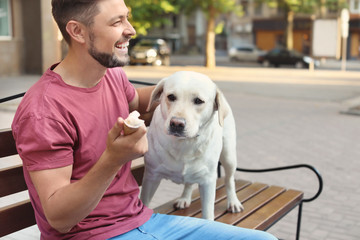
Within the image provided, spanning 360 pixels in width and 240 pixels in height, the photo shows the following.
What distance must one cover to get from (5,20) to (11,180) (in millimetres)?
20921

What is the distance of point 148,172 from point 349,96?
14647 mm

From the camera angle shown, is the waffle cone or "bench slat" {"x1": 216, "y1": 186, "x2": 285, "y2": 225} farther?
"bench slat" {"x1": 216, "y1": 186, "x2": 285, "y2": 225}

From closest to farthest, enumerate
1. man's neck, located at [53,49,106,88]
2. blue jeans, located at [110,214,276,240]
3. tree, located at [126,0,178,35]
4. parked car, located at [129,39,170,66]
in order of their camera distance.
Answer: man's neck, located at [53,49,106,88]
blue jeans, located at [110,214,276,240]
tree, located at [126,0,178,35]
parked car, located at [129,39,170,66]

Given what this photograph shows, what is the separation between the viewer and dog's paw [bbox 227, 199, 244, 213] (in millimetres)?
3449

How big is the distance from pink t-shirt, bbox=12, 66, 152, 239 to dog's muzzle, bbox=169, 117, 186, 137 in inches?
9.2

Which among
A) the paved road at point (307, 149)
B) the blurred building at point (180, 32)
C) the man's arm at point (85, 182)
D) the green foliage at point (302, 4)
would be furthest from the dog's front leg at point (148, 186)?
the green foliage at point (302, 4)

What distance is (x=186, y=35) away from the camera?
212 ft

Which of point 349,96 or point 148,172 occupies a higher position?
point 148,172

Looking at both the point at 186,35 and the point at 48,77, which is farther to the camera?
the point at 186,35

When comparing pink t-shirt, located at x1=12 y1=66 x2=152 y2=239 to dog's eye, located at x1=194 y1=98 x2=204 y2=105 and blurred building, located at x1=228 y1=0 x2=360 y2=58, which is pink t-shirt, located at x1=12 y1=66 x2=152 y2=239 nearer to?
dog's eye, located at x1=194 y1=98 x2=204 y2=105

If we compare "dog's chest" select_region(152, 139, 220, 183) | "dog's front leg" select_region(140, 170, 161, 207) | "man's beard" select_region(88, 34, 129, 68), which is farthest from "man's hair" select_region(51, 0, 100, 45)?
"dog's front leg" select_region(140, 170, 161, 207)

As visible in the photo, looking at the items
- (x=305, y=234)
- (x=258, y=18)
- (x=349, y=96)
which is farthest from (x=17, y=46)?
(x=258, y=18)

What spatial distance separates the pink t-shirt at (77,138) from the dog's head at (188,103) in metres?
0.24

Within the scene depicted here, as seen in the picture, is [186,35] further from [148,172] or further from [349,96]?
[148,172]
